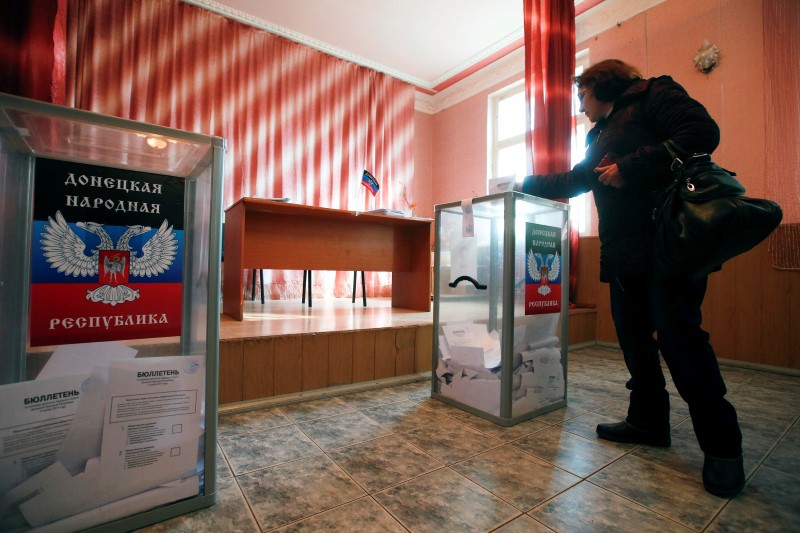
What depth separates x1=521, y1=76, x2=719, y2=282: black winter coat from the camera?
0.99 metres

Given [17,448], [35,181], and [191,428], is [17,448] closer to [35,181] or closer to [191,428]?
[191,428]

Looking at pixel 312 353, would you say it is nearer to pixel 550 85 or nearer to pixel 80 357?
pixel 80 357

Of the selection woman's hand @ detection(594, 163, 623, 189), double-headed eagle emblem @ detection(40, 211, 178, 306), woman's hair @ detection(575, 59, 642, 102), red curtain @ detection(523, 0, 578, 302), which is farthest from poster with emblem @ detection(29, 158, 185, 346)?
red curtain @ detection(523, 0, 578, 302)

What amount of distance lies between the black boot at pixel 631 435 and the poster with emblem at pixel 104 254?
51.3 inches

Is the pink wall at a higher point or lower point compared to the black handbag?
higher

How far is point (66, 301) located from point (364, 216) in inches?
77.5

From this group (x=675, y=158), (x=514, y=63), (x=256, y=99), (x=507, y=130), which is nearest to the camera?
(x=675, y=158)

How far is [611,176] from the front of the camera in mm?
1116

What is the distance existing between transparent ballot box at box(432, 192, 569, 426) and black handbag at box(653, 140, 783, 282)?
438mm

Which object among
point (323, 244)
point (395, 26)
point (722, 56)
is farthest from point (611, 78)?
point (395, 26)

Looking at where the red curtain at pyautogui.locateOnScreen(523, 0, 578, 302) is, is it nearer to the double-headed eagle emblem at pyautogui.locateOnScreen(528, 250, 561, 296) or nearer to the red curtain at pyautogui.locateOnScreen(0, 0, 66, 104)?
the double-headed eagle emblem at pyautogui.locateOnScreen(528, 250, 561, 296)

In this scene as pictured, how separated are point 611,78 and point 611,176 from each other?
12.8 inches

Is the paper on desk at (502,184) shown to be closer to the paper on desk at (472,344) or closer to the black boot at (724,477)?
the paper on desk at (472,344)

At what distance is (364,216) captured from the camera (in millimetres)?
2631
